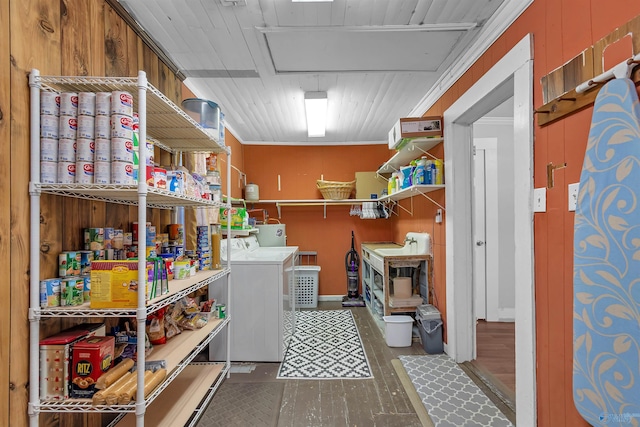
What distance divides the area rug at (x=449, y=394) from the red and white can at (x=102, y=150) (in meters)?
2.22

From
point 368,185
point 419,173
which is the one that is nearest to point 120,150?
point 419,173

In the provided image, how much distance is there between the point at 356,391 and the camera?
7.60 ft

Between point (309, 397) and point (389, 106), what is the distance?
2.93m

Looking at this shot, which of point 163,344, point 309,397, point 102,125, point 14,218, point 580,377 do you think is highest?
point 102,125

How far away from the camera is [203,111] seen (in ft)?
7.21

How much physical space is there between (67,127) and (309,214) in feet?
12.7

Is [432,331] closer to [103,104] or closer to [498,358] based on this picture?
[498,358]

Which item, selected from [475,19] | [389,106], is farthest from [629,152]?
[389,106]

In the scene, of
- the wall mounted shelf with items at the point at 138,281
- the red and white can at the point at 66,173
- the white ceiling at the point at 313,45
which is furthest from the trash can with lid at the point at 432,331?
the red and white can at the point at 66,173

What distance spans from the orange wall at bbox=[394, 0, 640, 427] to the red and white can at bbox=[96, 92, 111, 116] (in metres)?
2.00

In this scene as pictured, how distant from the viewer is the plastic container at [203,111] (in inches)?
85.0

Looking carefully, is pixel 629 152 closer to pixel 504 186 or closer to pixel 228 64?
pixel 228 64

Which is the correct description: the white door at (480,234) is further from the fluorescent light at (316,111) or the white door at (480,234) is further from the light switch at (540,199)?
the light switch at (540,199)

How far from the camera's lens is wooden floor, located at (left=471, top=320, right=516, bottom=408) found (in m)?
2.31
